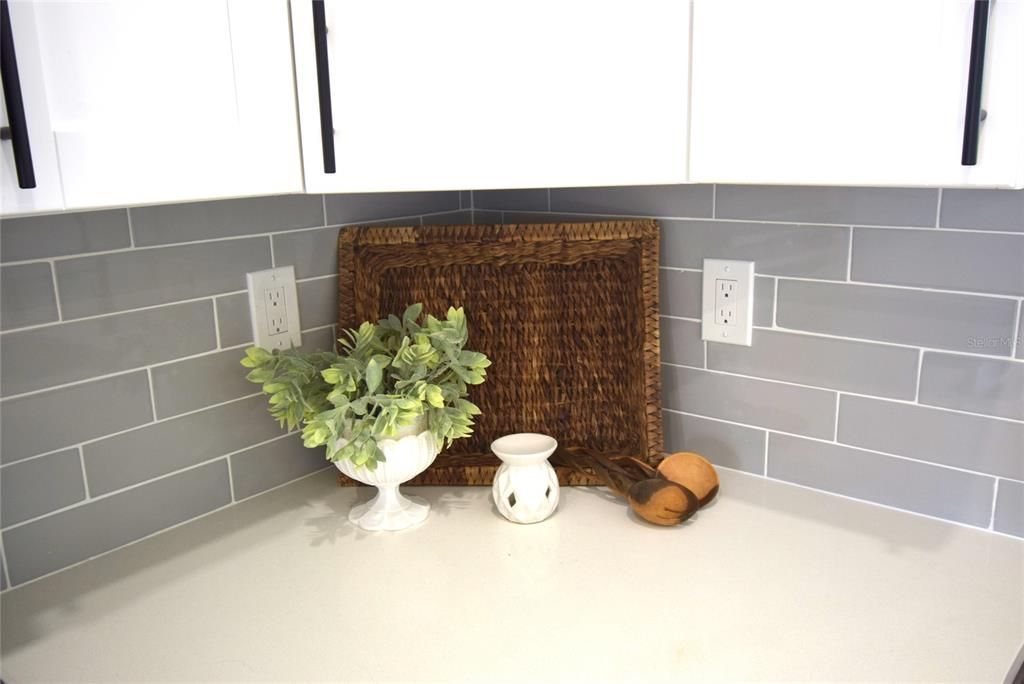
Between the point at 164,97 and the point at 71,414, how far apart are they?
47cm

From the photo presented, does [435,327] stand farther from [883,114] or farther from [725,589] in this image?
[883,114]

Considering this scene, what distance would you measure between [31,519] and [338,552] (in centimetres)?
38

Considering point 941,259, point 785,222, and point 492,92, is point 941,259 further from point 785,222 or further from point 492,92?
point 492,92

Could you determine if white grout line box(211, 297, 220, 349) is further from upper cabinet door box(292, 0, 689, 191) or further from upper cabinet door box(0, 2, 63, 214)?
upper cabinet door box(0, 2, 63, 214)

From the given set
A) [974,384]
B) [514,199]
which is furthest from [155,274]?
[974,384]

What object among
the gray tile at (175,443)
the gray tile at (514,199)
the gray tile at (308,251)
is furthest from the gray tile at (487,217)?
the gray tile at (175,443)

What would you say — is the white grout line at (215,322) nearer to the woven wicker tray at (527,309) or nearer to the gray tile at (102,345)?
the gray tile at (102,345)

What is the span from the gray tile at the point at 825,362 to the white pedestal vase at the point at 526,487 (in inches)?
13.4

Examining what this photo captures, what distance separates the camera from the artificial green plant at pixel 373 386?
3.54 ft

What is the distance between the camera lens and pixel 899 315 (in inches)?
44.5

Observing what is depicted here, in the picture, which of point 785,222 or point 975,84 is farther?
point 785,222

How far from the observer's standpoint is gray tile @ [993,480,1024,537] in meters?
1.09

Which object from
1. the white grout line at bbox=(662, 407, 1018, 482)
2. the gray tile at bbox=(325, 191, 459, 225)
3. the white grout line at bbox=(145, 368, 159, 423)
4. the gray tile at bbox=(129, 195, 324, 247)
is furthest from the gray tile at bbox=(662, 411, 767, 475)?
the white grout line at bbox=(145, 368, 159, 423)

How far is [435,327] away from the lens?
3.87 ft
